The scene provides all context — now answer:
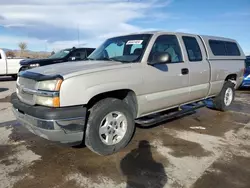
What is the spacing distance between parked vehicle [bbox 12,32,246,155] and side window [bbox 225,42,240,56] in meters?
0.77

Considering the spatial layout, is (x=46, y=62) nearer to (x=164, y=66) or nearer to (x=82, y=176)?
(x=164, y=66)

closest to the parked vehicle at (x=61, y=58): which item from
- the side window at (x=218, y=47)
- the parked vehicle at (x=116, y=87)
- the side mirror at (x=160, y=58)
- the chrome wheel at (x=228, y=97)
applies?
the parked vehicle at (x=116, y=87)

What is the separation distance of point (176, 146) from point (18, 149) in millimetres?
2639

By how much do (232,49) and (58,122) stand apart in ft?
17.8

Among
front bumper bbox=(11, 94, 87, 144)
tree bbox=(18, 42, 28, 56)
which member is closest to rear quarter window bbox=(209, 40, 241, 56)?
front bumper bbox=(11, 94, 87, 144)

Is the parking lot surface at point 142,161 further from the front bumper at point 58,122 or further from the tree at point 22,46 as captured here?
the tree at point 22,46

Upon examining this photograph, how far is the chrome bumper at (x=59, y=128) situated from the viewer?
276 centimetres

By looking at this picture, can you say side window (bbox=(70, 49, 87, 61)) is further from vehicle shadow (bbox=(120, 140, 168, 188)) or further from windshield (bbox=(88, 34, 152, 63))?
vehicle shadow (bbox=(120, 140, 168, 188))

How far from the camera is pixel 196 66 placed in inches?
181

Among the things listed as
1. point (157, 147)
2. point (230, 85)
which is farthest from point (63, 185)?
point (230, 85)

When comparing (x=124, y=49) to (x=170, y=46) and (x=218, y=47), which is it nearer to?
(x=170, y=46)

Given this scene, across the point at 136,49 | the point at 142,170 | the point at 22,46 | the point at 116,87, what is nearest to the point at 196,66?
the point at 136,49

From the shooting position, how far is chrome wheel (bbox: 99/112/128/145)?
331 cm

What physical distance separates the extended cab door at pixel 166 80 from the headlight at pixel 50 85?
1440 mm
